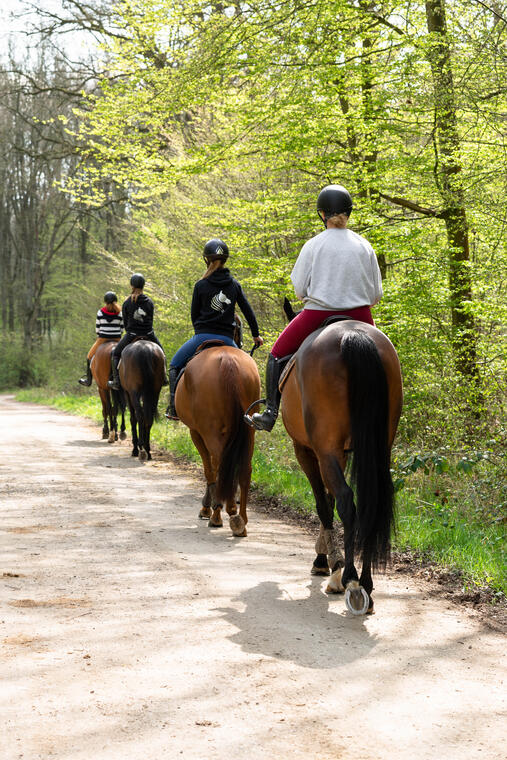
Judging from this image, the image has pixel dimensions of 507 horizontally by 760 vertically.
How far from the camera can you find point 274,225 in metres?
10.4

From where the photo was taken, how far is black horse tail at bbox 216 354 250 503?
709 centimetres

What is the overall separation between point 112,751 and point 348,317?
3247 mm

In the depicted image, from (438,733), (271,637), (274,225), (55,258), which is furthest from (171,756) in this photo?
(55,258)

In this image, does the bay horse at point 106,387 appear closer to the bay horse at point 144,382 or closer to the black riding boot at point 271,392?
the bay horse at point 144,382

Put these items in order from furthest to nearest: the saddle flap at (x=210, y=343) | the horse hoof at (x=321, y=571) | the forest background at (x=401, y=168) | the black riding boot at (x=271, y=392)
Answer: the saddle flap at (x=210, y=343) < the forest background at (x=401, y=168) < the black riding boot at (x=271, y=392) < the horse hoof at (x=321, y=571)

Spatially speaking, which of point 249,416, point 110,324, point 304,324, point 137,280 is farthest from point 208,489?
point 110,324

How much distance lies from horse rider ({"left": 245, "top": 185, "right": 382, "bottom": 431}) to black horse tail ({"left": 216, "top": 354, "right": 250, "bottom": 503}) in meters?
1.82

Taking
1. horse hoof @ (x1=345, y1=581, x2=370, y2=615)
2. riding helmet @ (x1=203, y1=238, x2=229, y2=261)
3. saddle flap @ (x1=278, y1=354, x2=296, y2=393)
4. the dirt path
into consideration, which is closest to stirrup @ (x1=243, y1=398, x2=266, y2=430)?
saddle flap @ (x1=278, y1=354, x2=296, y2=393)

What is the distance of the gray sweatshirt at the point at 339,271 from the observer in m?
5.29

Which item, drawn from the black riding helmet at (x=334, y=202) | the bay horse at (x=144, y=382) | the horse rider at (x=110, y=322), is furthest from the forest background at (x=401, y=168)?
the horse rider at (x=110, y=322)

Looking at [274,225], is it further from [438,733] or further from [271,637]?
[438,733]

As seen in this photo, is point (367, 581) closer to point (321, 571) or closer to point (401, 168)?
point (321, 571)

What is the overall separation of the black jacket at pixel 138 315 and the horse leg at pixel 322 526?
24.7 feet

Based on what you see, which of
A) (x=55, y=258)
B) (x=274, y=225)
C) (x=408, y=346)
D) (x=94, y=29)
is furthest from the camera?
(x=55, y=258)
